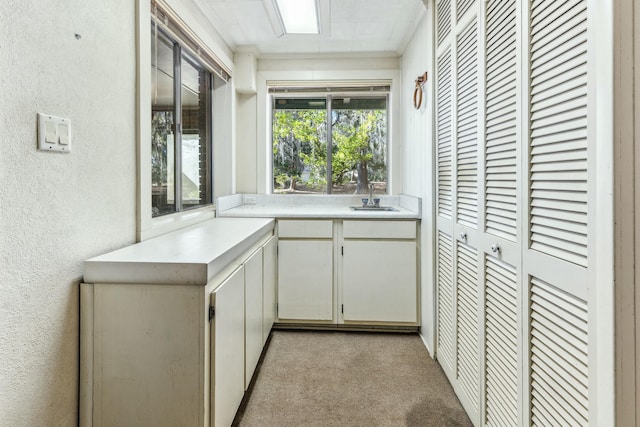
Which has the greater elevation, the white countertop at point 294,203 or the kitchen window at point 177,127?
the kitchen window at point 177,127

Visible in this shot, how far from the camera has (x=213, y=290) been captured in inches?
52.3

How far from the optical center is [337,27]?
2.72m

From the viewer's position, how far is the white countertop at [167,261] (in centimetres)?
125

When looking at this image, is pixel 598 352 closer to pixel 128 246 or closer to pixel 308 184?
pixel 128 246

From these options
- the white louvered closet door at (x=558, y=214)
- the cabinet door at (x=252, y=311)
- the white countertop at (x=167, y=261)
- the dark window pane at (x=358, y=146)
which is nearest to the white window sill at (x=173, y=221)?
the white countertop at (x=167, y=261)

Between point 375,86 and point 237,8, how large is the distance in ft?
4.62

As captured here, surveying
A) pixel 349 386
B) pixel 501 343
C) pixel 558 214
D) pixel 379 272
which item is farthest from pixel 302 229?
pixel 558 214

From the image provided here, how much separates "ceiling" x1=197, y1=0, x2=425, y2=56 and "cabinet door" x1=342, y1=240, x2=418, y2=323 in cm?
158

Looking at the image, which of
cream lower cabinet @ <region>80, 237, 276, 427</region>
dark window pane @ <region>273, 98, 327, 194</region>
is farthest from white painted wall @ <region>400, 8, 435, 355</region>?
cream lower cabinet @ <region>80, 237, 276, 427</region>

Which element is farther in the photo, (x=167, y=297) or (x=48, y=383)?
(x=167, y=297)

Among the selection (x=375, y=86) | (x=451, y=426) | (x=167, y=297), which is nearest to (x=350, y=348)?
(x=451, y=426)

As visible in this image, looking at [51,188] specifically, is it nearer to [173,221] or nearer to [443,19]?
[173,221]

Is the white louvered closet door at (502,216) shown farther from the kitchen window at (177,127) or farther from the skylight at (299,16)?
the kitchen window at (177,127)

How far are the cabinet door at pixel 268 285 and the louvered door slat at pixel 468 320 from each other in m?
1.13
